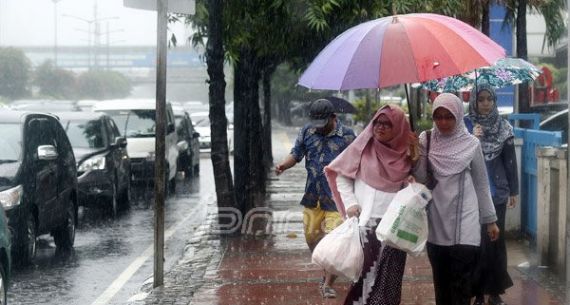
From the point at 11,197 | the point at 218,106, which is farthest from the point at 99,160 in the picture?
the point at 11,197

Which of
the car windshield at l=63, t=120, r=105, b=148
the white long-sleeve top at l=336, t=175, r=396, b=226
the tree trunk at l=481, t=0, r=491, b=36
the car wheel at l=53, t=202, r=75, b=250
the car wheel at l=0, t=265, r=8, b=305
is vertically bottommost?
the car wheel at l=53, t=202, r=75, b=250

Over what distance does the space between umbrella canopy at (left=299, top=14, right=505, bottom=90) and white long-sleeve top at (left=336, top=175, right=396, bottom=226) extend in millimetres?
617

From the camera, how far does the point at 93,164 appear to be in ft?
54.5

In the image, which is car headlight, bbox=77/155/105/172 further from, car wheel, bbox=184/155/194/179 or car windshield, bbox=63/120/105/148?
car wheel, bbox=184/155/194/179

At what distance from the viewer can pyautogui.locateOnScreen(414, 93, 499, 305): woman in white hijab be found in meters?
6.72

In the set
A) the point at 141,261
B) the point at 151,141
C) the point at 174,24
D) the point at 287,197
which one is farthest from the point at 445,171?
the point at 151,141

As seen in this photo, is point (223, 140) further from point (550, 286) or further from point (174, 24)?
point (550, 286)

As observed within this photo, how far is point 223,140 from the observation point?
13750mm

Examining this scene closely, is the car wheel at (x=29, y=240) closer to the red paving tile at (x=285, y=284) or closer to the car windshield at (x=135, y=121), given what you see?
the red paving tile at (x=285, y=284)

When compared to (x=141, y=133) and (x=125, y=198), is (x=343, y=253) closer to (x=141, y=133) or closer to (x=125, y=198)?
(x=125, y=198)

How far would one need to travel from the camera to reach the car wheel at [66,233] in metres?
12.9

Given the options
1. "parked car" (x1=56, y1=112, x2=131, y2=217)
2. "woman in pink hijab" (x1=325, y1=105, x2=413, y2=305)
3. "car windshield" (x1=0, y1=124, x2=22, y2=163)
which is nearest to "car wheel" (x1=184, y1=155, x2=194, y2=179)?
"parked car" (x1=56, y1=112, x2=131, y2=217)

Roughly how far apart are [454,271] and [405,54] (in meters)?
1.42

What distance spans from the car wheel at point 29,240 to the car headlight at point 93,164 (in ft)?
16.3
